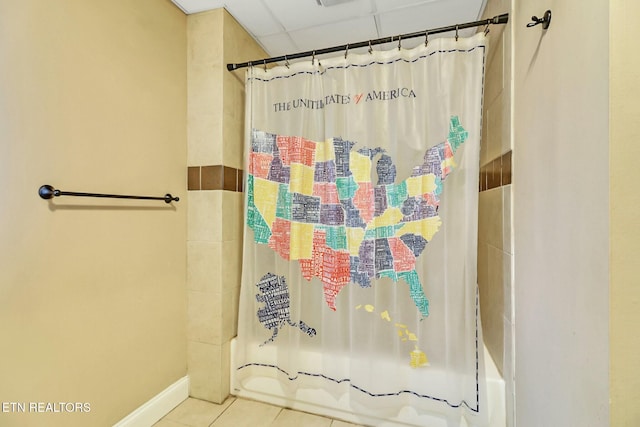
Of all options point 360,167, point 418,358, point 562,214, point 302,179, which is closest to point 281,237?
point 302,179

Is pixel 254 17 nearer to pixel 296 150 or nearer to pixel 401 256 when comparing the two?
pixel 296 150

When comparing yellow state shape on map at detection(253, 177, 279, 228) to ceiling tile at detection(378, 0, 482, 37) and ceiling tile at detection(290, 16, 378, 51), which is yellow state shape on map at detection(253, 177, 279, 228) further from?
ceiling tile at detection(378, 0, 482, 37)

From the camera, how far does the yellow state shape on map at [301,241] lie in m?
1.48

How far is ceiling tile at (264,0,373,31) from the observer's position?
1.51 metres

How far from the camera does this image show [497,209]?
1331 millimetres

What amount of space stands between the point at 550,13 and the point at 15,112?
177cm

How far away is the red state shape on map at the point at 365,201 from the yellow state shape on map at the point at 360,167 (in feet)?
0.10

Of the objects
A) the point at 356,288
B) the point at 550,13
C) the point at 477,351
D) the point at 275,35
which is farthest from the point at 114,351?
the point at 550,13

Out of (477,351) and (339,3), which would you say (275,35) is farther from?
(477,351)

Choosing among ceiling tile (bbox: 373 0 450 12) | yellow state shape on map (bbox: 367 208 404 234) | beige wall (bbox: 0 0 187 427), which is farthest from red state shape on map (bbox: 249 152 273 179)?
ceiling tile (bbox: 373 0 450 12)

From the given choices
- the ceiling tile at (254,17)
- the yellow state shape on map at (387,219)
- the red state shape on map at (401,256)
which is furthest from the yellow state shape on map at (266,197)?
the ceiling tile at (254,17)

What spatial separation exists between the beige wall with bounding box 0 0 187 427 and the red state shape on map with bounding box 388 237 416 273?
1188mm

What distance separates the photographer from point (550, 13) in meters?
0.85

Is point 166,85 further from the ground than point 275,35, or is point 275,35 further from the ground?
point 275,35
